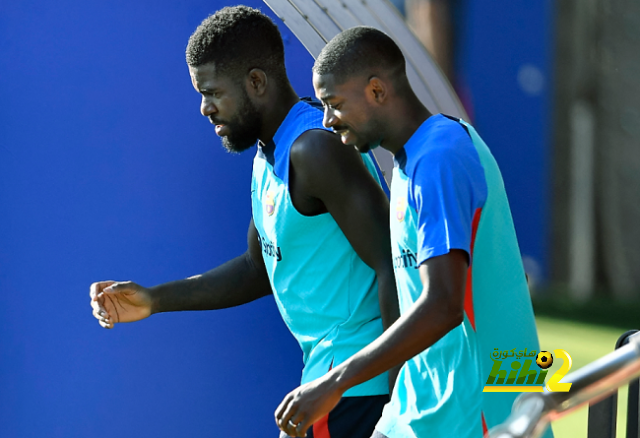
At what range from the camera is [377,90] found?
189 centimetres

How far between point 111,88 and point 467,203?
1.68 meters

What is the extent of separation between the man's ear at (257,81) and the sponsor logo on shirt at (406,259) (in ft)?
2.39

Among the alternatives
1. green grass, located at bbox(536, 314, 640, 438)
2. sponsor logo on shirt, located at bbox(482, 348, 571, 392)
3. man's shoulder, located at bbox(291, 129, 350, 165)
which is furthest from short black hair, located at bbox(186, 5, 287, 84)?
green grass, located at bbox(536, 314, 640, 438)

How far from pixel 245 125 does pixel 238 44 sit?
230 mm

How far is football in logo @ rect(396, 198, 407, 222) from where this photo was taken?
5.84ft

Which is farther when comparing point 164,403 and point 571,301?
point 571,301

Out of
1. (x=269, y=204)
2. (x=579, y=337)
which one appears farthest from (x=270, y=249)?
(x=579, y=337)

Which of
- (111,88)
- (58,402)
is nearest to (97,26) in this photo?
(111,88)

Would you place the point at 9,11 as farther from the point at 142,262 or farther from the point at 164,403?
the point at 164,403

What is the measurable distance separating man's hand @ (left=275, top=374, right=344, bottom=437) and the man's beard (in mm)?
913

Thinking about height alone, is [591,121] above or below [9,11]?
below

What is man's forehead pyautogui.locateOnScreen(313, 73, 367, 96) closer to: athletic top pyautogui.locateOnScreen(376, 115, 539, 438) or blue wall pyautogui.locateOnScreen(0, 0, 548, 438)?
athletic top pyautogui.locateOnScreen(376, 115, 539, 438)

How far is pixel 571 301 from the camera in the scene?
9219 millimetres

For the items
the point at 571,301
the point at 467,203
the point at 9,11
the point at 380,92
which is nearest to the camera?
the point at 467,203
